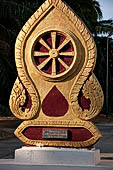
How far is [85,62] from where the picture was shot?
25.7 feet

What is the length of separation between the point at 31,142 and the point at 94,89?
154 cm

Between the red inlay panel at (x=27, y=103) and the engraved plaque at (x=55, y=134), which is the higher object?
the red inlay panel at (x=27, y=103)

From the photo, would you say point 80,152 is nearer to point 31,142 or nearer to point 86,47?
point 31,142

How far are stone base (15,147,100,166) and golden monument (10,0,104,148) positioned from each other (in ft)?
0.61

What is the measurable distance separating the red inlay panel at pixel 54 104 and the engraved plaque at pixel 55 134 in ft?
1.04

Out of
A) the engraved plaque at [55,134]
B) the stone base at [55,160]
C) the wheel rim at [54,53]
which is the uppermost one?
the wheel rim at [54,53]

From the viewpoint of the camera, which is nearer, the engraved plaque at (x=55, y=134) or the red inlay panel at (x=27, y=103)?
the engraved plaque at (x=55, y=134)

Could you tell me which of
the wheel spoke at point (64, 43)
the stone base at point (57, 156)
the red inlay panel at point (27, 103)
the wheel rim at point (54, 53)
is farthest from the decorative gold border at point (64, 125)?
the wheel spoke at point (64, 43)

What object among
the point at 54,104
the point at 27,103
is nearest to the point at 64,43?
the point at 54,104

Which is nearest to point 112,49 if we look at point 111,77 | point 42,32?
point 111,77

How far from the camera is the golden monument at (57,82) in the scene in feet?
25.6

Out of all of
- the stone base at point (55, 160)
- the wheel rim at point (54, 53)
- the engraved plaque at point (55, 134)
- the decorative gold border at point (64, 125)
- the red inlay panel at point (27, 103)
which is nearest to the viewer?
the stone base at point (55, 160)

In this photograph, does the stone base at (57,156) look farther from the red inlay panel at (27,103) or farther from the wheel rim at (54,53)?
the wheel rim at (54,53)

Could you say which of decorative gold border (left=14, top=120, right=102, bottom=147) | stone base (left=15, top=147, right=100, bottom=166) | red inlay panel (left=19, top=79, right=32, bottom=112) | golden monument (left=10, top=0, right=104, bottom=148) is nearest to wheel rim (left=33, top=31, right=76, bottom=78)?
golden monument (left=10, top=0, right=104, bottom=148)
